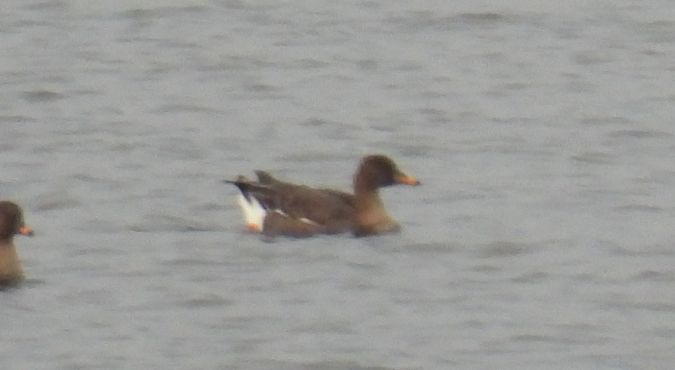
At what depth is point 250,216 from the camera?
1812cm

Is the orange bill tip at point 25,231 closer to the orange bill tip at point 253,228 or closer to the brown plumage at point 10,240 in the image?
the brown plumage at point 10,240

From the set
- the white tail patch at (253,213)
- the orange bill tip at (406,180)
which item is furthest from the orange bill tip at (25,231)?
the orange bill tip at (406,180)

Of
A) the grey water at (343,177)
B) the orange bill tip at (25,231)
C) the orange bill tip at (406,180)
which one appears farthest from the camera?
the orange bill tip at (406,180)

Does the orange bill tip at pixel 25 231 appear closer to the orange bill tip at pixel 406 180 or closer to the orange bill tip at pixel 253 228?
the orange bill tip at pixel 253 228

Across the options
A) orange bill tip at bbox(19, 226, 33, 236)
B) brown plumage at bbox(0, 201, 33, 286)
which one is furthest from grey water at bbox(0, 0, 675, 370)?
orange bill tip at bbox(19, 226, 33, 236)

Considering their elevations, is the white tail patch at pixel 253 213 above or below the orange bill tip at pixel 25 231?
below

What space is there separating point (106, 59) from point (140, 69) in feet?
1.67

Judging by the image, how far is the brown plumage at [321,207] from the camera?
59.3 ft

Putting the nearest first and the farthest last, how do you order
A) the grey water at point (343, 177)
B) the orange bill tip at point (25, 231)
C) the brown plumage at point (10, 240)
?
the grey water at point (343, 177) → the brown plumage at point (10, 240) → the orange bill tip at point (25, 231)

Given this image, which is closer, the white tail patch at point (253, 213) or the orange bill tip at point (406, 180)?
the white tail patch at point (253, 213)

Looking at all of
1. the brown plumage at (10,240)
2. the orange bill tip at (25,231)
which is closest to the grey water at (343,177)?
the brown plumage at (10,240)

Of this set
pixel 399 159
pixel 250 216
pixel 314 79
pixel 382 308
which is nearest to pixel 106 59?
pixel 314 79

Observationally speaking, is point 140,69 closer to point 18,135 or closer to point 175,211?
point 18,135

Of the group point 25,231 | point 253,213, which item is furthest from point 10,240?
point 253,213
